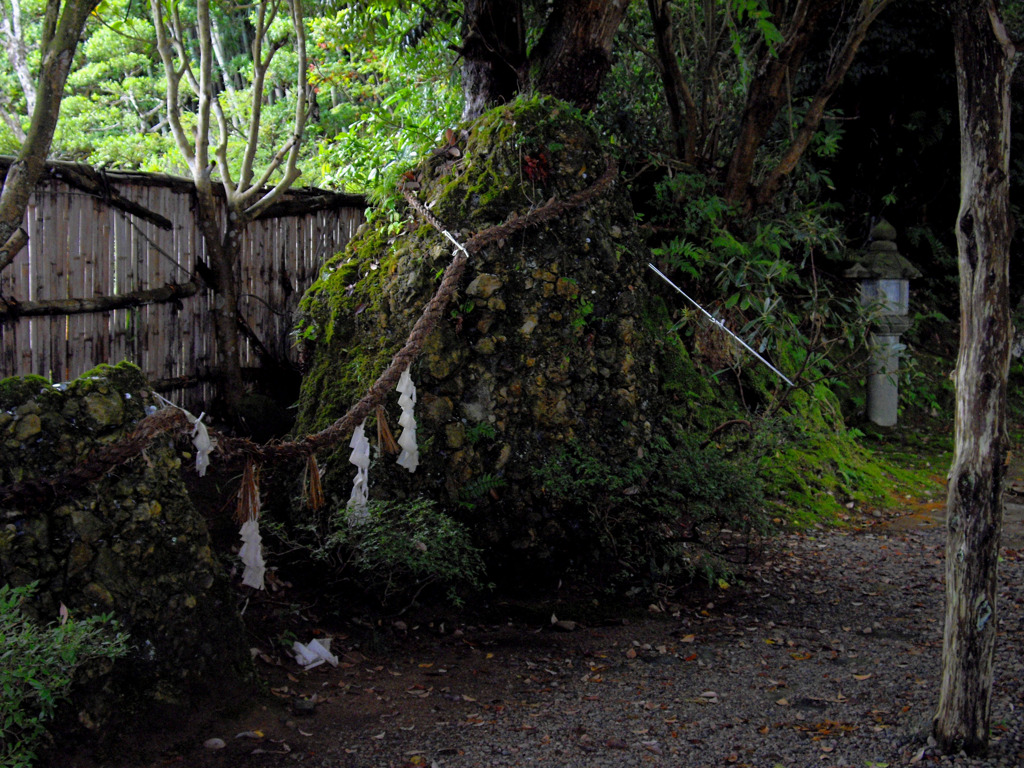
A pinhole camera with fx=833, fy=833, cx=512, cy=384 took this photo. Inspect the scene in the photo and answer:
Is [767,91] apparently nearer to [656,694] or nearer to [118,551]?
[656,694]

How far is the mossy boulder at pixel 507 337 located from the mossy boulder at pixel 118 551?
1.33m

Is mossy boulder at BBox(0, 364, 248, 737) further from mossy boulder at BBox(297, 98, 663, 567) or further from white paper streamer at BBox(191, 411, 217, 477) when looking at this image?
mossy boulder at BBox(297, 98, 663, 567)

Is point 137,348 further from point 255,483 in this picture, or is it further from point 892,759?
point 892,759

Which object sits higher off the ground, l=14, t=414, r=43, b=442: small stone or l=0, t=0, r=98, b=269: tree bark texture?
l=0, t=0, r=98, b=269: tree bark texture

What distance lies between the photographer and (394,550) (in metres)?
3.87

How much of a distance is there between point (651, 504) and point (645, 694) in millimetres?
1308

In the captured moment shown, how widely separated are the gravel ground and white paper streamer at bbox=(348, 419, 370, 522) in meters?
0.60

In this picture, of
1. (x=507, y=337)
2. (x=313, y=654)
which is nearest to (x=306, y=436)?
(x=313, y=654)

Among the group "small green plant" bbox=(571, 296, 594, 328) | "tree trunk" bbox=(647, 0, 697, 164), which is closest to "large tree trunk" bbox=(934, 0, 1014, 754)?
"small green plant" bbox=(571, 296, 594, 328)

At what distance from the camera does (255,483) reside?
3.18 m

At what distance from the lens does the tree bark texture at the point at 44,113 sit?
12.6 ft

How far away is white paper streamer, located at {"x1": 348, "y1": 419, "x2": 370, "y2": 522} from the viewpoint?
346cm

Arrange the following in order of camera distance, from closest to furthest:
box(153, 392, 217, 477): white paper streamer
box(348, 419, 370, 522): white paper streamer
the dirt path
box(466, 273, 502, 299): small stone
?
the dirt path, box(153, 392, 217, 477): white paper streamer, box(348, 419, 370, 522): white paper streamer, box(466, 273, 502, 299): small stone

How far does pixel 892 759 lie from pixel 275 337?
4.88m
